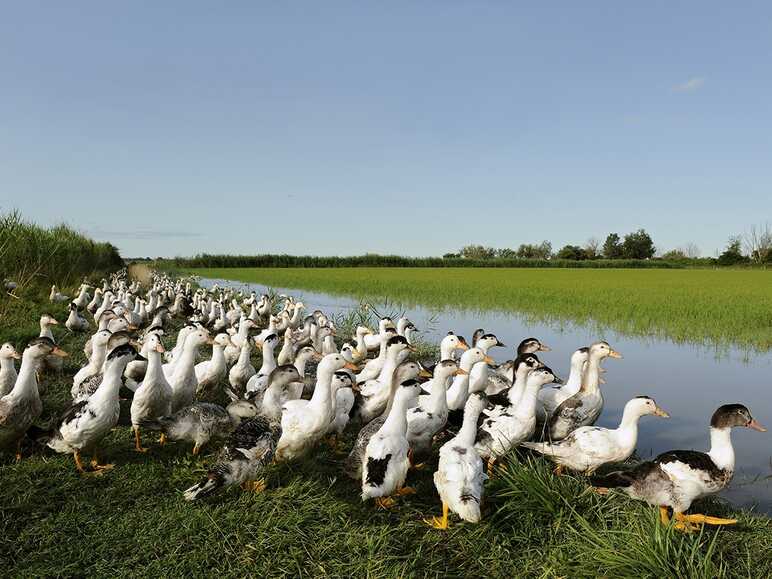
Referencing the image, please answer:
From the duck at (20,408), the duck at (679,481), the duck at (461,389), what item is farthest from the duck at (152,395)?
the duck at (679,481)

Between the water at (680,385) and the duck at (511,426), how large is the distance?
205 cm

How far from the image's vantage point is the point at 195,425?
618cm

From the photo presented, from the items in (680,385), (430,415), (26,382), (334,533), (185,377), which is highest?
(26,382)

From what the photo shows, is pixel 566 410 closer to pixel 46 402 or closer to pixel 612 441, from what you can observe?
pixel 612 441

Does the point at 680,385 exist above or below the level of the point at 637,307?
below

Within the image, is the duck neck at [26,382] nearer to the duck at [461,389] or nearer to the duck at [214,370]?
the duck at [214,370]

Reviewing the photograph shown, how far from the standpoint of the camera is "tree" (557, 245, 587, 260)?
9688 cm

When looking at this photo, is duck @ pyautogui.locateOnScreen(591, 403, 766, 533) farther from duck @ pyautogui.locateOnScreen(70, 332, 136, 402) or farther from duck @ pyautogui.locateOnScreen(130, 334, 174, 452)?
duck @ pyautogui.locateOnScreen(70, 332, 136, 402)

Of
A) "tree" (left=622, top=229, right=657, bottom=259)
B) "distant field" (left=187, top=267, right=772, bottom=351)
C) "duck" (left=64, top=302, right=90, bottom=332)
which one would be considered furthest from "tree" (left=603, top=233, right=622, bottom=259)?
"duck" (left=64, top=302, right=90, bottom=332)

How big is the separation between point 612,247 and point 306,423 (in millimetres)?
108610

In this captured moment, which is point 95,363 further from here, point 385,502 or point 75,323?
point 75,323

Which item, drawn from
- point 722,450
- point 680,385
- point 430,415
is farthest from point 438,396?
point 680,385

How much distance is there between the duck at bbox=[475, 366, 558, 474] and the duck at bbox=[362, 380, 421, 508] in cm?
109

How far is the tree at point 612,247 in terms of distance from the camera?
103500mm
